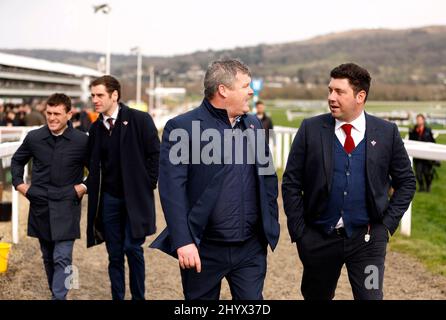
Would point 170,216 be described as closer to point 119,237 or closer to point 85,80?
point 119,237

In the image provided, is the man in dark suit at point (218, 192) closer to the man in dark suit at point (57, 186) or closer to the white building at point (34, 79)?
the man in dark suit at point (57, 186)

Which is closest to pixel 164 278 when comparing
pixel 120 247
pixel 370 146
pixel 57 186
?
pixel 120 247

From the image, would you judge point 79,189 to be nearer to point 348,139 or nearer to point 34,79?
point 348,139

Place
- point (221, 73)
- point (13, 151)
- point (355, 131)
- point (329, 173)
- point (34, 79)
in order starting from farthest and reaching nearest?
point (34, 79) → point (13, 151) → point (355, 131) → point (329, 173) → point (221, 73)

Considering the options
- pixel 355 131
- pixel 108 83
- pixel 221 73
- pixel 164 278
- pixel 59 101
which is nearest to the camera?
pixel 221 73

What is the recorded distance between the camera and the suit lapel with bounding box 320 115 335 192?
419cm

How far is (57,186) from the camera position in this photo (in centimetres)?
579

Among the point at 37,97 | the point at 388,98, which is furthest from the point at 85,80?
the point at 388,98

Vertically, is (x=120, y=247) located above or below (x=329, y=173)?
below

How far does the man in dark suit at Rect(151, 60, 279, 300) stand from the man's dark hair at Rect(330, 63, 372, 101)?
600mm

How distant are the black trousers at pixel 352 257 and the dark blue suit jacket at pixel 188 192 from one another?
0.40m

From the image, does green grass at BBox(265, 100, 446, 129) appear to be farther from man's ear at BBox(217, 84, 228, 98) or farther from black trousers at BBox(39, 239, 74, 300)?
man's ear at BBox(217, 84, 228, 98)

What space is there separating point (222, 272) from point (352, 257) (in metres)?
0.82

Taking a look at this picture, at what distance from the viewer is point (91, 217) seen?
583 cm
